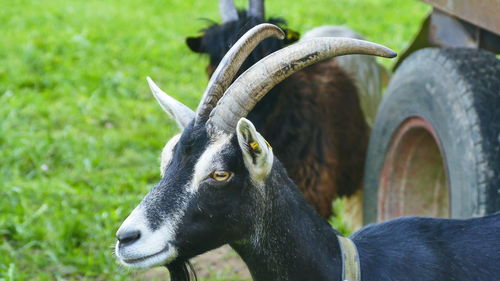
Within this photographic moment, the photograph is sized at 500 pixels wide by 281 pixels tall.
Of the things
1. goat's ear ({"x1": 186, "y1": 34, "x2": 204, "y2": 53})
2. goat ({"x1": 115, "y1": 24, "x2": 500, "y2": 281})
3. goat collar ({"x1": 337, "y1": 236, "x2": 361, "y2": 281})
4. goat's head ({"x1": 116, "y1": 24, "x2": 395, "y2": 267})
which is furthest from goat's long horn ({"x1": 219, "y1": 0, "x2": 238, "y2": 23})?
goat collar ({"x1": 337, "y1": 236, "x2": 361, "y2": 281})

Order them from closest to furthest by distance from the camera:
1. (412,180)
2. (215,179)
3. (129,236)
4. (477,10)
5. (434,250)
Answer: (129,236) → (215,179) → (434,250) → (477,10) → (412,180)

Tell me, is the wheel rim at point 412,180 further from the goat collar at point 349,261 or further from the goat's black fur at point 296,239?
the goat collar at point 349,261

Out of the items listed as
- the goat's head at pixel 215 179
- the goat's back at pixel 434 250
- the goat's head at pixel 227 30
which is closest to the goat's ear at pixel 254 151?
the goat's head at pixel 215 179

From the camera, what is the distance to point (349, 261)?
3.01 metres

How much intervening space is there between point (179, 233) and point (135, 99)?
5873 mm

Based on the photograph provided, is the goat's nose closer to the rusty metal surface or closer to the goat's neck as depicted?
the goat's neck

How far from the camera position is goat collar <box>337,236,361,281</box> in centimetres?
298

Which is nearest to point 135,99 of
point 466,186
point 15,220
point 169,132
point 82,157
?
point 169,132

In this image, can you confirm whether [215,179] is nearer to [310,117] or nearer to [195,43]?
[310,117]

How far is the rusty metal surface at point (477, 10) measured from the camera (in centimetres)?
382

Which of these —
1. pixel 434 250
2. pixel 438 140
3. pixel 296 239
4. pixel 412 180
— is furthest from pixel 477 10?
pixel 296 239

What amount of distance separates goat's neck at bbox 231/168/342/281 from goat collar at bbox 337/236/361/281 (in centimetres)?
4

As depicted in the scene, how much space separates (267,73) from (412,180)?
2321 millimetres

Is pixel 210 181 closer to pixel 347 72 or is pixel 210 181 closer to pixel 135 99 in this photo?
pixel 347 72
